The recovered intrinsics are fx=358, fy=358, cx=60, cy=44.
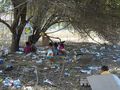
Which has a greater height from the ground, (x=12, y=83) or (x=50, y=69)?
(x=50, y=69)

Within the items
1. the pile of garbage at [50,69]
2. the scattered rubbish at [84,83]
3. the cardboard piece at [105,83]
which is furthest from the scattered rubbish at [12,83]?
the cardboard piece at [105,83]

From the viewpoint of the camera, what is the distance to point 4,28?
14188 mm

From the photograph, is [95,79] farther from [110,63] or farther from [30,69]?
[110,63]

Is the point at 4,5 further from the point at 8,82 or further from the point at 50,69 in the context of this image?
the point at 8,82

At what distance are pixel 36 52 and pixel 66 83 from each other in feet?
12.2

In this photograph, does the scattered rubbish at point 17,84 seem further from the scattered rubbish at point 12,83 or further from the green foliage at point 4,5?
the green foliage at point 4,5

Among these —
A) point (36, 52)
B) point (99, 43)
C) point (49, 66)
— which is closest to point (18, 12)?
point (36, 52)

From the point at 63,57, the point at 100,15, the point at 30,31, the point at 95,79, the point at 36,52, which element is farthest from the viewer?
the point at 30,31

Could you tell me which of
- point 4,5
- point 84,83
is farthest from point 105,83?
point 4,5

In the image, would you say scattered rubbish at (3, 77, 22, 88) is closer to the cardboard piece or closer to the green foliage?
the cardboard piece

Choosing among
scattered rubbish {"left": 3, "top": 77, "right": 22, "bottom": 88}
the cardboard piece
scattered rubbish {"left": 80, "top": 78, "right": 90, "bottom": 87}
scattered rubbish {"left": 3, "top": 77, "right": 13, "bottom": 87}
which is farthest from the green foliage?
the cardboard piece

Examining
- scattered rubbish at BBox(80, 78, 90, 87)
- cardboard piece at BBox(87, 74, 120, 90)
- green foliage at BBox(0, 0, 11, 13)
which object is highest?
green foliage at BBox(0, 0, 11, 13)

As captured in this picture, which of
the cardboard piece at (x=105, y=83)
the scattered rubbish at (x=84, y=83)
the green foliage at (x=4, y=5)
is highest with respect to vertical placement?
the green foliage at (x=4, y=5)

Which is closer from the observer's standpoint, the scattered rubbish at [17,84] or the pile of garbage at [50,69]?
the scattered rubbish at [17,84]
